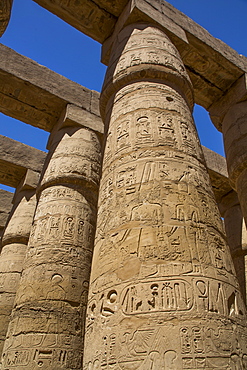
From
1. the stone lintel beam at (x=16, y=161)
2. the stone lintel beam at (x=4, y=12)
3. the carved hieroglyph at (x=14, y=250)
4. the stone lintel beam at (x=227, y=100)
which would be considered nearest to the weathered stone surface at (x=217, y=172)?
the stone lintel beam at (x=227, y=100)

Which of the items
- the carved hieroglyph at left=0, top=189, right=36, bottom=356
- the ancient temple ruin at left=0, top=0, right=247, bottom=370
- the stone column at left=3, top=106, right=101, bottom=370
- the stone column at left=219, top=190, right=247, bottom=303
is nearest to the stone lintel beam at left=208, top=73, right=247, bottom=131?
the ancient temple ruin at left=0, top=0, right=247, bottom=370

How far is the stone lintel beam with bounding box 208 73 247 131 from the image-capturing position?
6.83 m

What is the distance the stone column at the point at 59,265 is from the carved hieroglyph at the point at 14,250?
91.2 inches

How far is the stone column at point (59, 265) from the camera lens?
176 inches

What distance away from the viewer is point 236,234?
28.9 ft

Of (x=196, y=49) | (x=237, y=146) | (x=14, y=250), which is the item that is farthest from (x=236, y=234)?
(x=14, y=250)

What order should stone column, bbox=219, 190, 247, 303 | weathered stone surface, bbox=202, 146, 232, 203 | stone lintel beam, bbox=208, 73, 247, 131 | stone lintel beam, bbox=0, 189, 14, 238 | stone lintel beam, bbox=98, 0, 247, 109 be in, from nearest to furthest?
stone lintel beam, bbox=98, 0, 247, 109 → stone lintel beam, bbox=208, 73, 247, 131 → stone column, bbox=219, 190, 247, 303 → weathered stone surface, bbox=202, 146, 232, 203 → stone lintel beam, bbox=0, 189, 14, 238

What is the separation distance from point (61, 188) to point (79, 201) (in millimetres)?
452

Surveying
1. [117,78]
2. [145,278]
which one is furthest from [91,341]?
[117,78]

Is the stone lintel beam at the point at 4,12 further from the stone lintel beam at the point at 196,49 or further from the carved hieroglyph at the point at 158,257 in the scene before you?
the stone lintel beam at the point at 196,49

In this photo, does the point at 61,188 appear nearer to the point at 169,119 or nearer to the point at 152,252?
the point at 169,119

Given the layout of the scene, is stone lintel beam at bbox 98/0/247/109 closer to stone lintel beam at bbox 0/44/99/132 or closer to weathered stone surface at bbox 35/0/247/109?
weathered stone surface at bbox 35/0/247/109

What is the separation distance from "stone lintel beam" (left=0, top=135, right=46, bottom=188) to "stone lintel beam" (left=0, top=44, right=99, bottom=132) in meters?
1.72

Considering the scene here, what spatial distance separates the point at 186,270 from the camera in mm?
2430
